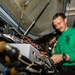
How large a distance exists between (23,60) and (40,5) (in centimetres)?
124

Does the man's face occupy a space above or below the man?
above

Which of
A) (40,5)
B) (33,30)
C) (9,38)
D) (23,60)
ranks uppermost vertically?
(40,5)

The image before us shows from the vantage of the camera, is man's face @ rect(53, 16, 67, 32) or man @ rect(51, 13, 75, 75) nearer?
man @ rect(51, 13, 75, 75)

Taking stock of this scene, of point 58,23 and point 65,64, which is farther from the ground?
point 58,23

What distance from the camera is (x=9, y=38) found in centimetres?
139

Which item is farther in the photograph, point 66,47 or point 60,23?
point 60,23

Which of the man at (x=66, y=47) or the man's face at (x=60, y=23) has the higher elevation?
the man's face at (x=60, y=23)

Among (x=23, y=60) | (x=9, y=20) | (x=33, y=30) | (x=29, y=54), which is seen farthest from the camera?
(x=33, y=30)

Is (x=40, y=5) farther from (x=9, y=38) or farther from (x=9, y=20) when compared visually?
(x=9, y=38)

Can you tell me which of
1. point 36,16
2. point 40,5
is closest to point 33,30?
point 36,16

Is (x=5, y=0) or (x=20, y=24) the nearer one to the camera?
(x=5, y=0)

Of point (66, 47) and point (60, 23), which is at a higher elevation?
point (60, 23)

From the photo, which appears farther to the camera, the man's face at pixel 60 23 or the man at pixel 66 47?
the man's face at pixel 60 23

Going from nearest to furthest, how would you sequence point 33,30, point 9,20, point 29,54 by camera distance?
point 29,54
point 9,20
point 33,30
